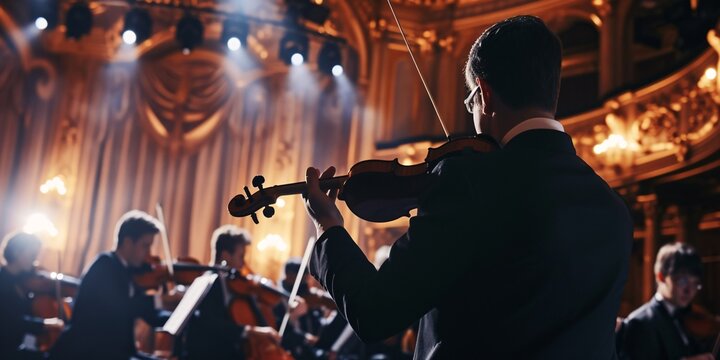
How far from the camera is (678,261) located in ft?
14.9

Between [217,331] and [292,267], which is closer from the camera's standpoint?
[217,331]

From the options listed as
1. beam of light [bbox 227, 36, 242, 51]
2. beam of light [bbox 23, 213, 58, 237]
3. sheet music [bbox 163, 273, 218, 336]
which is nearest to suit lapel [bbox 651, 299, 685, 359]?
sheet music [bbox 163, 273, 218, 336]

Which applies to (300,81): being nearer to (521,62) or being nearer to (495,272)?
(521,62)

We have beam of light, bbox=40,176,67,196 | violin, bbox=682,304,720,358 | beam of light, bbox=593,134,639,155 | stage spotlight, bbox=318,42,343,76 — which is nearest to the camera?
violin, bbox=682,304,720,358

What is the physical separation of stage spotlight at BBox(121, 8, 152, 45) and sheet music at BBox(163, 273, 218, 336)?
22.5 ft

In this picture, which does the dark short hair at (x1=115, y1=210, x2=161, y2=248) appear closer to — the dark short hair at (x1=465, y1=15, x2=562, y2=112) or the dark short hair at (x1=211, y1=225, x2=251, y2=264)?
the dark short hair at (x1=211, y1=225, x2=251, y2=264)

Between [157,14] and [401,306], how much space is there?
12855mm

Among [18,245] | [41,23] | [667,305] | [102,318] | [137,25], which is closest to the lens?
[667,305]

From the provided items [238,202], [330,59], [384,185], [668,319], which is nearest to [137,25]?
[330,59]

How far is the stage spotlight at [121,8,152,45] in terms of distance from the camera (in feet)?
36.8

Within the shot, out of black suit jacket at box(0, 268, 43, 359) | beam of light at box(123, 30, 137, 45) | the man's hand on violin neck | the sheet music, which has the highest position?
beam of light at box(123, 30, 137, 45)

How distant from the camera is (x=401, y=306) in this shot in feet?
4.86

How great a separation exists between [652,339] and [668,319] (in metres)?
0.17

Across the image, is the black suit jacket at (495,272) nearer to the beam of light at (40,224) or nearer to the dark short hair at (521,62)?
the dark short hair at (521,62)
